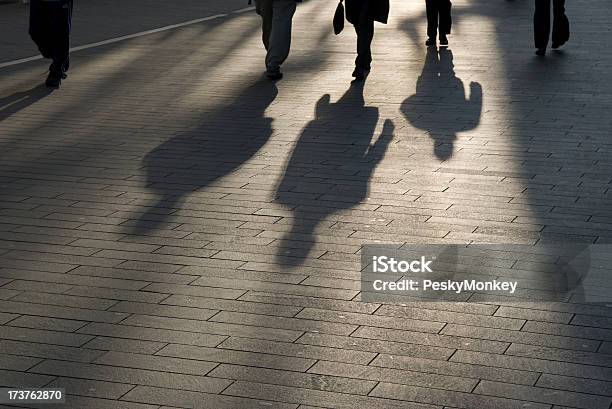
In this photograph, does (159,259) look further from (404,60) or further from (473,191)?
(404,60)

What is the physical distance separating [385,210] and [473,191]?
772mm

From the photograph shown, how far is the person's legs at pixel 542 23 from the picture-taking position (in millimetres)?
14359

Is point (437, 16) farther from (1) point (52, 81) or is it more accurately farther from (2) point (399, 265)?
(2) point (399, 265)

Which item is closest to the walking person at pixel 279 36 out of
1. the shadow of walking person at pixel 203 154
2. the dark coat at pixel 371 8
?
the dark coat at pixel 371 8

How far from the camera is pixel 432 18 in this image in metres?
15.7

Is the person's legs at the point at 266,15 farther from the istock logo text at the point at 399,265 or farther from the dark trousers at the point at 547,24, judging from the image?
the istock logo text at the point at 399,265

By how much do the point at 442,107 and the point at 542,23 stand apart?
350cm

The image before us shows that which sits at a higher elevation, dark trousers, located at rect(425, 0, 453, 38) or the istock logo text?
the istock logo text

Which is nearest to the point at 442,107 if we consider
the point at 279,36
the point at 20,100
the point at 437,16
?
the point at 279,36

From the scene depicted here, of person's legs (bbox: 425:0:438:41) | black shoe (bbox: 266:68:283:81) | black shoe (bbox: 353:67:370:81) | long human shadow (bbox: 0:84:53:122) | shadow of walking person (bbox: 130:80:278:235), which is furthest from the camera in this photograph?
person's legs (bbox: 425:0:438:41)

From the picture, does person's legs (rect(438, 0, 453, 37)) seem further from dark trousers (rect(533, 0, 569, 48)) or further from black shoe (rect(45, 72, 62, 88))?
black shoe (rect(45, 72, 62, 88))

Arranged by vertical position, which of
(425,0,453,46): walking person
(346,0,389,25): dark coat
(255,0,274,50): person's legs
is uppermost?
(346,0,389,25): dark coat

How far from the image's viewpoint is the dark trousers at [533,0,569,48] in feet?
47.2

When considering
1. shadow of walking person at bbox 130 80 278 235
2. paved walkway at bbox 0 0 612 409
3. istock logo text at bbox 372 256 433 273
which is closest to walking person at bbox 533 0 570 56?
paved walkway at bbox 0 0 612 409
